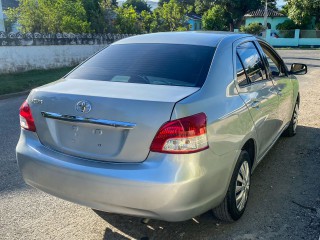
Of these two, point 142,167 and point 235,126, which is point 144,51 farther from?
point 142,167

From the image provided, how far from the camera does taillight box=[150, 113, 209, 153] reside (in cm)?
235

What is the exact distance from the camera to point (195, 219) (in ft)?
10.4

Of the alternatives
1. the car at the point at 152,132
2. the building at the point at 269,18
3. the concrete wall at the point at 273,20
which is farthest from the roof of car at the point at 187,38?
the concrete wall at the point at 273,20

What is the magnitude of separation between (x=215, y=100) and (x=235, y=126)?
330mm

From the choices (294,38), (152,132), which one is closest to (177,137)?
(152,132)

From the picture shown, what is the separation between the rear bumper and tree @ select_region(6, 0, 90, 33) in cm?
1402

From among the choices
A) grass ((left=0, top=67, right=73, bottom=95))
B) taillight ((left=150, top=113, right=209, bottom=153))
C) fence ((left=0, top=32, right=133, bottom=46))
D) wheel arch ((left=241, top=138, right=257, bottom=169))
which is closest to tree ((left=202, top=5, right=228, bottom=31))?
fence ((left=0, top=32, right=133, bottom=46))

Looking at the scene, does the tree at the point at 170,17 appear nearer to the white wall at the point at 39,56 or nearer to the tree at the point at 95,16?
the tree at the point at 95,16

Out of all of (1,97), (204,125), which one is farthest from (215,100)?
(1,97)

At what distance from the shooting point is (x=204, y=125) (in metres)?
2.45

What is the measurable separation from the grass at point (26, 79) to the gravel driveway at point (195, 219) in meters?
6.12

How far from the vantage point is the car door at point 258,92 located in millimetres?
3227

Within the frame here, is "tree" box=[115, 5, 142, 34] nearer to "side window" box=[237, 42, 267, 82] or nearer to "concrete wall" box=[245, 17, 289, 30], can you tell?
"side window" box=[237, 42, 267, 82]


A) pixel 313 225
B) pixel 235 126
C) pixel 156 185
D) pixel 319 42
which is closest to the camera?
pixel 156 185
